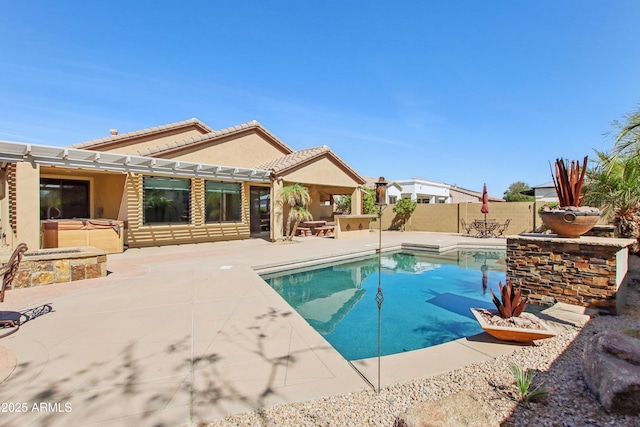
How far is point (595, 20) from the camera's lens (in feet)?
34.1

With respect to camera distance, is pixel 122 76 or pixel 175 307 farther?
pixel 122 76

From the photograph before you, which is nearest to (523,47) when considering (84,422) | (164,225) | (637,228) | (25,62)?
(637,228)

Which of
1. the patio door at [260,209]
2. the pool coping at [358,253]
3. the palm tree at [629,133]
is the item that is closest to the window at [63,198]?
the patio door at [260,209]

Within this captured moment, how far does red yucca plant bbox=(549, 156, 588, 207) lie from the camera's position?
20.9 feet

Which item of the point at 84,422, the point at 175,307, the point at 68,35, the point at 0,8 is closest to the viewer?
the point at 84,422

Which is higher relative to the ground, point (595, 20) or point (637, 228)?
point (595, 20)

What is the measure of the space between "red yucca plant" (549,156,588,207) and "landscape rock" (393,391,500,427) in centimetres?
607

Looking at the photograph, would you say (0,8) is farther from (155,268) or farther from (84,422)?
(84,422)

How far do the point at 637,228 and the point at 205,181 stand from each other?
1781 cm

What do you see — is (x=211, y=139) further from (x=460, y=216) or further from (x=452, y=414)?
(x=460, y=216)

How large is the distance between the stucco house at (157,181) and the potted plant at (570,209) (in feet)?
41.0

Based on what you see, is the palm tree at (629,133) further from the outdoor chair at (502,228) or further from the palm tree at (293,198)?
the outdoor chair at (502,228)

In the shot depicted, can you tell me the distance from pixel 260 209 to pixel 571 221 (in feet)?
59.5

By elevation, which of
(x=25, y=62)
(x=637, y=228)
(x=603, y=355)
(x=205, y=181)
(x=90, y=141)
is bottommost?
(x=603, y=355)
